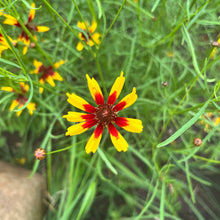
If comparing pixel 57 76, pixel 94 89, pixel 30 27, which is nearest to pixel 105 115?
pixel 94 89

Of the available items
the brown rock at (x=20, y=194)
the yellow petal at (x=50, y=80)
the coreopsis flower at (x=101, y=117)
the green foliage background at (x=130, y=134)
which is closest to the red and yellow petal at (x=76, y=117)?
the coreopsis flower at (x=101, y=117)

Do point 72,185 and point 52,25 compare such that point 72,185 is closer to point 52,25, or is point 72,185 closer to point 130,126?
point 130,126

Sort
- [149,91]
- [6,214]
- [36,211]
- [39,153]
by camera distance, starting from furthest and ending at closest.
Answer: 1. [149,91]
2. [36,211]
3. [6,214]
4. [39,153]

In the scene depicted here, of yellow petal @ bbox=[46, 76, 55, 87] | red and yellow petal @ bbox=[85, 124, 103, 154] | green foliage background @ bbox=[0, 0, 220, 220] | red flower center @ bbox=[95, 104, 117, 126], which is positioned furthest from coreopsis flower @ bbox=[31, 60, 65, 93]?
red and yellow petal @ bbox=[85, 124, 103, 154]

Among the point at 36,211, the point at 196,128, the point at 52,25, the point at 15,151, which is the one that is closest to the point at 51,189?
the point at 36,211

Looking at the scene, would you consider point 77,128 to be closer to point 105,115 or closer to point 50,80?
point 105,115

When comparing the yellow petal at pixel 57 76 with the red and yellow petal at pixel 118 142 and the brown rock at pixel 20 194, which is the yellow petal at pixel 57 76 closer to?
the red and yellow petal at pixel 118 142

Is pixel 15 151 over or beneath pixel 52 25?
beneath
